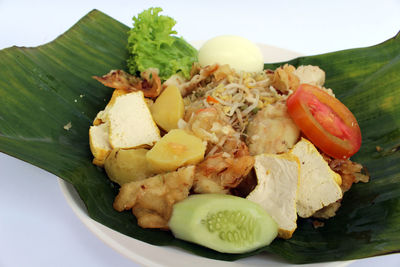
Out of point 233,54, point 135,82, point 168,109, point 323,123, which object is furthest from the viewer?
point 233,54

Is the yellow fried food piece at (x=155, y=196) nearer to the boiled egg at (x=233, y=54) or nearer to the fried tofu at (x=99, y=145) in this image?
the fried tofu at (x=99, y=145)

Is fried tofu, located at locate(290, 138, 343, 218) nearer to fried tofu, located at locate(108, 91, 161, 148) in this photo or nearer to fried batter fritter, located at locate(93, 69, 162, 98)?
fried tofu, located at locate(108, 91, 161, 148)

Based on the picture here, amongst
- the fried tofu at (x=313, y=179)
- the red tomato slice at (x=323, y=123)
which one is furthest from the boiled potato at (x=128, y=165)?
the red tomato slice at (x=323, y=123)

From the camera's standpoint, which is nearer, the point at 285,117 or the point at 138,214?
the point at 138,214

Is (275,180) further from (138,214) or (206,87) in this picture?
(206,87)

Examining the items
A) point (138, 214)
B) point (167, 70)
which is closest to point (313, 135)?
point (138, 214)

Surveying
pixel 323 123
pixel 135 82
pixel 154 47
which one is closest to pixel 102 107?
pixel 135 82

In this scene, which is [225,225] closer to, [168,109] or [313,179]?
[313,179]
